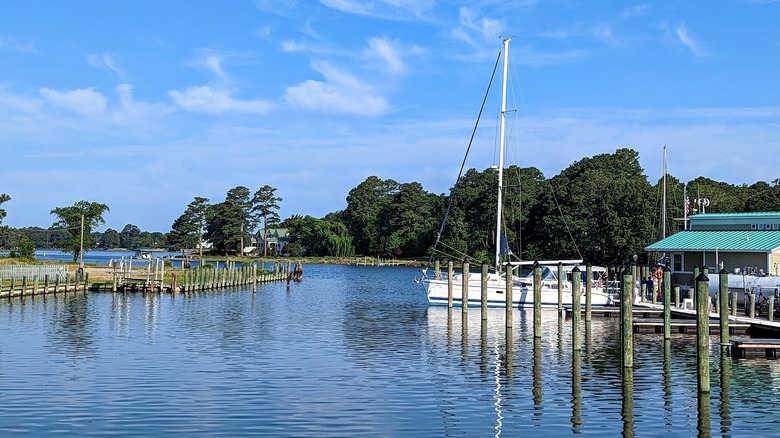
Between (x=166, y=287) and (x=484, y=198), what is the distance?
75.3 m

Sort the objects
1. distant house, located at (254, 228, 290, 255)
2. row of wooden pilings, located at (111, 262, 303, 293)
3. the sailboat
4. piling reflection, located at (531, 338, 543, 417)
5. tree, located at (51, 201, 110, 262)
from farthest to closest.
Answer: distant house, located at (254, 228, 290, 255)
tree, located at (51, 201, 110, 262)
row of wooden pilings, located at (111, 262, 303, 293)
the sailboat
piling reflection, located at (531, 338, 543, 417)

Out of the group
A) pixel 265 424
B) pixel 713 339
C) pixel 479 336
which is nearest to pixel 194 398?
pixel 265 424

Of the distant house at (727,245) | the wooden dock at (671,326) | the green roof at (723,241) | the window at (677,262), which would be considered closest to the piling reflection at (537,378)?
the wooden dock at (671,326)

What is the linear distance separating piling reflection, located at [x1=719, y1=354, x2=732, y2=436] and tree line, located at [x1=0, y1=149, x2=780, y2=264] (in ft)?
88.8

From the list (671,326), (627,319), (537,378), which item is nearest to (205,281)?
(671,326)

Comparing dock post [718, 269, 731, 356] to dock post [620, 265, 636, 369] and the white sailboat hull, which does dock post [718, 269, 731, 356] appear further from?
the white sailboat hull

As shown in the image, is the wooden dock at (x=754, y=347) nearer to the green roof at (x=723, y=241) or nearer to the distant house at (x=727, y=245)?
the distant house at (x=727, y=245)

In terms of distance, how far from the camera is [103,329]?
3869 centimetres

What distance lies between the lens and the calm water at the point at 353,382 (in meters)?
19.8

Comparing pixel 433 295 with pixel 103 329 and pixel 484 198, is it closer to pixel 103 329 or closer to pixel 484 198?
pixel 103 329

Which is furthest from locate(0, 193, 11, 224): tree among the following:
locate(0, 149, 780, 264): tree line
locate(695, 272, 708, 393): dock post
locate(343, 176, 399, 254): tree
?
locate(343, 176, 399, 254): tree

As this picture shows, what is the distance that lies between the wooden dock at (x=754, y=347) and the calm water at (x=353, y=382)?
1.95 feet

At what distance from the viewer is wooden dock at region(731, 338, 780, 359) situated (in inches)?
1135

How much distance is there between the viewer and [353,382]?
25281mm
